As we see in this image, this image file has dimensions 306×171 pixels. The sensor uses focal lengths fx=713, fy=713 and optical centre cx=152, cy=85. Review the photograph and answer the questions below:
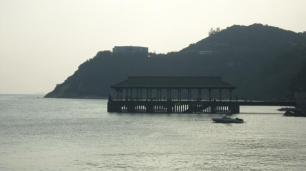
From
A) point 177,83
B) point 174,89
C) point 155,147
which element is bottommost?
point 155,147

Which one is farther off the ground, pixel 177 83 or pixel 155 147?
pixel 177 83

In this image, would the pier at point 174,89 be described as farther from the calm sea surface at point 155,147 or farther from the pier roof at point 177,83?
the calm sea surface at point 155,147

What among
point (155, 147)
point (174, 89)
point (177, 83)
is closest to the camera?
point (155, 147)

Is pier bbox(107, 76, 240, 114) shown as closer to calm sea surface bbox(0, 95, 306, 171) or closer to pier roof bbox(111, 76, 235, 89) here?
pier roof bbox(111, 76, 235, 89)

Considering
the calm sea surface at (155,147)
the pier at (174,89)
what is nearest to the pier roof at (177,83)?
the pier at (174,89)

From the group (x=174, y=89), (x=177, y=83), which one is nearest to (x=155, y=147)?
(x=177, y=83)

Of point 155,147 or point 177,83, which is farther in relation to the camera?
point 177,83

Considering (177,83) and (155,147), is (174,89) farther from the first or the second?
(155,147)

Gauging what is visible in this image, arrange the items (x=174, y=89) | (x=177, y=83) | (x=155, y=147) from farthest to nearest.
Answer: (x=174, y=89)
(x=177, y=83)
(x=155, y=147)

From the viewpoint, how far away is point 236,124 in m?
125

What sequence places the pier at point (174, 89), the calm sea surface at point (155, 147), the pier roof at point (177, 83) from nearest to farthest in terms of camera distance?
1. the calm sea surface at point (155, 147)
2. the pier roof at point (177, 83)
3. the pier at point (174, 89)

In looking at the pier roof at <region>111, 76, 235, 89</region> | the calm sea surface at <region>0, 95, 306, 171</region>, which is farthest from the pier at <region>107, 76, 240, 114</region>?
the calm sea surface at <region>0, 95, 306, 171</region>

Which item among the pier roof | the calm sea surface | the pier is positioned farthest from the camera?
Answer: the pier

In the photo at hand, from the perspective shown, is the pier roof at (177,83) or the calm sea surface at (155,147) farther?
the pier roof at (177,83)
